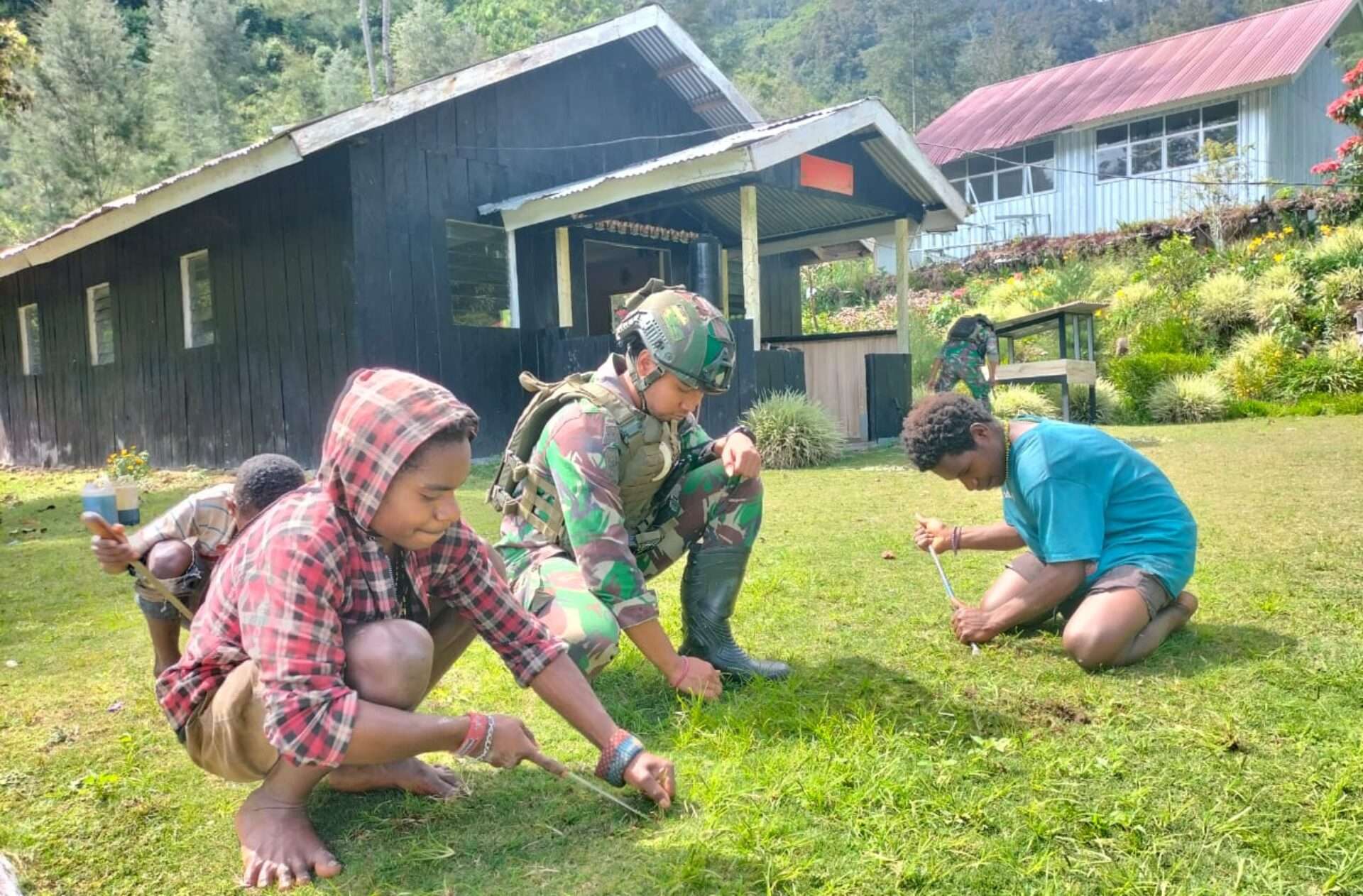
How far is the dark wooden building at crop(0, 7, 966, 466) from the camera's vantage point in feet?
32.8

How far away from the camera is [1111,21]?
67.1m

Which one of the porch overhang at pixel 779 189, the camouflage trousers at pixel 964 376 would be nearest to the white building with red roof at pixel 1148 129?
the porch overhang at pixel 779 189

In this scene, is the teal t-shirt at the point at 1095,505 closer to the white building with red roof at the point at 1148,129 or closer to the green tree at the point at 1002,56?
the white building with red roof at the point at 1148,129

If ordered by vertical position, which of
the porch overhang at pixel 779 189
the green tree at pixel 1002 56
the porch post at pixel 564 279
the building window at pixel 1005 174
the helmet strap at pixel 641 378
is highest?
the green tree at pixel 1002 56

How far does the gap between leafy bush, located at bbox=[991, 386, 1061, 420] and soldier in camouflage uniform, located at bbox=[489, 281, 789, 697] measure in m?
9.68

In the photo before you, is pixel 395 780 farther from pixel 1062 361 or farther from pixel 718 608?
pixel 1062 361

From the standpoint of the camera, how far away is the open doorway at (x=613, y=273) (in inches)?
539

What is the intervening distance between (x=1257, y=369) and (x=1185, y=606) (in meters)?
12.1

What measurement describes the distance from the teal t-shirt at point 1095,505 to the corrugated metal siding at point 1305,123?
26.5 meters

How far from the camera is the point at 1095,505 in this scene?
10.8ft

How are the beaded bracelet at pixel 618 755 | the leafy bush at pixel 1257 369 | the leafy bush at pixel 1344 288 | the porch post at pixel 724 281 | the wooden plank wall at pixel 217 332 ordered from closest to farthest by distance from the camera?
the beaded bracelet at pixel 618 755, the wooden plank wall at pixel 217 332, the porch post at pixel 724 281, the leafy bush at pixel 1257 369, the leafy bush at pixel 1344 288

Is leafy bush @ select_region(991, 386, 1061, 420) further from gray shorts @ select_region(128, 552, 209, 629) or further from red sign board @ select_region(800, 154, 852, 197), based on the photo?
gray shorts @ select_region(128, 552, 209, 629)

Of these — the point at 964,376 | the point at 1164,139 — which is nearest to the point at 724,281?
the point at 964,376

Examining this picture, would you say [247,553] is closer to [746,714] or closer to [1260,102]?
[746,714]
